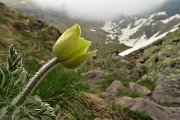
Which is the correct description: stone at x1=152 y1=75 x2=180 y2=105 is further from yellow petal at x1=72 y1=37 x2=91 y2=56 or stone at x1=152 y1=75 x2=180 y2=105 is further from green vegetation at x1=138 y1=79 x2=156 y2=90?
yellow petal at x1=72 y1=37 x2=91 y2=56

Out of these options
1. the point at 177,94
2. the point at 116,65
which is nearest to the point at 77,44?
the point at 177,94

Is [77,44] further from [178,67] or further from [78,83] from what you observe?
[178,67]

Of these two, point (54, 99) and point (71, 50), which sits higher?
point (54, 99)

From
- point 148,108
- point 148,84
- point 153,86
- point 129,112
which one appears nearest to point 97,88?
point 148,108

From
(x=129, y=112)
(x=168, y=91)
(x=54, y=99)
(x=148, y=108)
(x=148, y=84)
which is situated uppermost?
(x=148, y=84)

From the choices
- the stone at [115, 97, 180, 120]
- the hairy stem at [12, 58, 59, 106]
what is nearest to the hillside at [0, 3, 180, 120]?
the stone at [115, 97, 180, 120]

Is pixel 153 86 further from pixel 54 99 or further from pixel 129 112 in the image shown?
pixel 54 99

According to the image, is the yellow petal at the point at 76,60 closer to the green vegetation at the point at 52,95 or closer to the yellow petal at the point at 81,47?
the yellow petal at the point at 81,47

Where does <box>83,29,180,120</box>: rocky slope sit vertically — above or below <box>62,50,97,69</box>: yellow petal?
above
